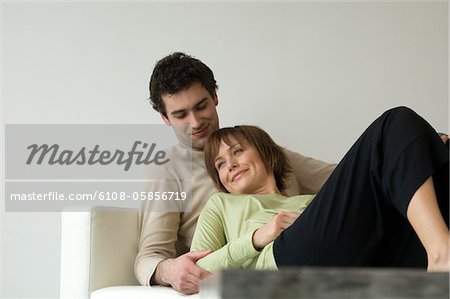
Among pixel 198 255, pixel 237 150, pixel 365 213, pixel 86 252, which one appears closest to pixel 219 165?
pixel 237 150

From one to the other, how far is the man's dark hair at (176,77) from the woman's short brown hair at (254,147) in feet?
0.82

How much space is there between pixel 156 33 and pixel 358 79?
0.77 m

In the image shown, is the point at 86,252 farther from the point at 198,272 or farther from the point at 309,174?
the point at 309,174

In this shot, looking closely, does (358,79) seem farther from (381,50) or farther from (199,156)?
(199,156)

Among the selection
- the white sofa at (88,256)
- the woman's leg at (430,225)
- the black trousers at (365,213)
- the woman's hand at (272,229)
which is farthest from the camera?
the white sofa at (88,256)

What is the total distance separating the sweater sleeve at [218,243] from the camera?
5.24 ft

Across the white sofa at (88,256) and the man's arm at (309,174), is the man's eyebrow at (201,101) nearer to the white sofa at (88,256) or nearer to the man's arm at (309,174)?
the man's arm at (309,174)

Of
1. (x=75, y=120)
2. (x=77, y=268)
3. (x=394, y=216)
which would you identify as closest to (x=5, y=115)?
(x=75, y=120)

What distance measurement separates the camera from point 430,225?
117 cm

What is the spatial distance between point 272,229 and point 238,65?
1227 mm

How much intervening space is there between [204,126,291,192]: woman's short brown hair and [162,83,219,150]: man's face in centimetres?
19

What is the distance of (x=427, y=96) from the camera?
2.67 meters

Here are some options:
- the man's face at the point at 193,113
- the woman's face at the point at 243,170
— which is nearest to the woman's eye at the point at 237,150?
the woman's face at the point at 243,170

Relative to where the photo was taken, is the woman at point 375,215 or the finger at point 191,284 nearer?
the woman at point 375,215
